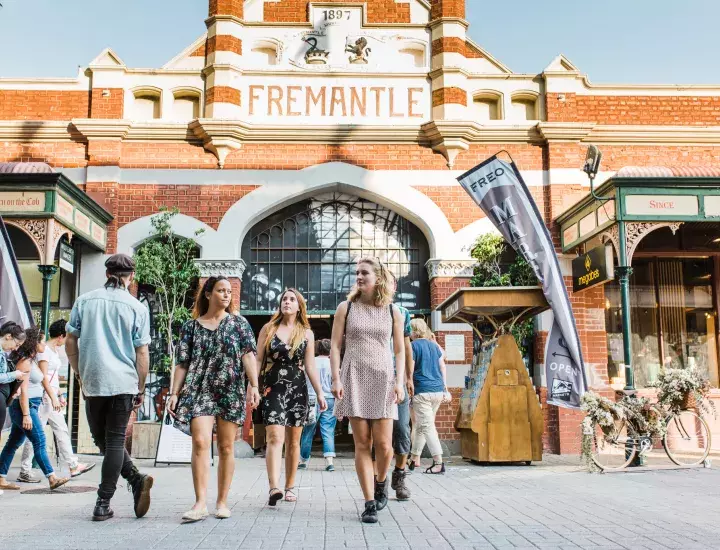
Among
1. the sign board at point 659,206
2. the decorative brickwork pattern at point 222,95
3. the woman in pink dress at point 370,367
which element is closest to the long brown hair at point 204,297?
the woman in pink dress at point 370,367

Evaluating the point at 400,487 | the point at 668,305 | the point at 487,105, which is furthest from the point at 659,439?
the point at 487,105

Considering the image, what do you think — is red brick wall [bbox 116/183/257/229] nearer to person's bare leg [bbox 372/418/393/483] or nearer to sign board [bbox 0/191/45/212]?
sign board [bbox 0/191/45/212]

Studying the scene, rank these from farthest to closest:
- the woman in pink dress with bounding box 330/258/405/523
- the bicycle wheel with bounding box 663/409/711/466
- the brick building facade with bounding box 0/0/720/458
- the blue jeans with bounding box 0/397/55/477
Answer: the brick building facade with bounding box 0/0/720/458
the bicycle wheel with bounding box 663/409/711/466
the blue jeans with bounding box 0/397/55/477
the woman in pink dress with bounding box 330/258/405/523

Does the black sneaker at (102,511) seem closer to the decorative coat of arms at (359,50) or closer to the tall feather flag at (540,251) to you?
the tall feather flag at (540,251)

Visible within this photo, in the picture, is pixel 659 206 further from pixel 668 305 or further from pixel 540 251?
pixel 668 305

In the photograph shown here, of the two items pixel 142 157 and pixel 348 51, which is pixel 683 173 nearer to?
pixel 348 51

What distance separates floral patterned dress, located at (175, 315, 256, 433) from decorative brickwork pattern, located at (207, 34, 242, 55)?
9.23 m

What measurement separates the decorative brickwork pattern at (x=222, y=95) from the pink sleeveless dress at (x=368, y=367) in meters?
8.65

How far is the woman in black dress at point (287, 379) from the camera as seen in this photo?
6414mm

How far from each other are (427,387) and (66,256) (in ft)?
19.5

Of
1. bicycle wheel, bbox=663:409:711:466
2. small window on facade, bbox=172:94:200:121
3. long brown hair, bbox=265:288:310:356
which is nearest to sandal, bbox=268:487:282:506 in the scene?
long brown hair, bbox=265:288:310:356

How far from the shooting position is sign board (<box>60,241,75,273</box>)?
38.8ft

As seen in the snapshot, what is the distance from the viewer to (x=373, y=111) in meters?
14.0

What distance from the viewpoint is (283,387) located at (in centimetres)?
650
